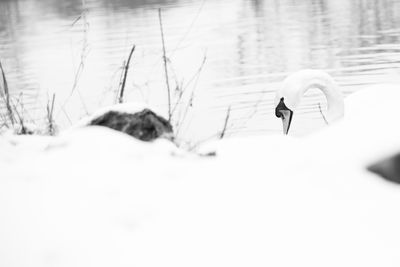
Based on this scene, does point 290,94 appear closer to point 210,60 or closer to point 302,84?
point 302,84

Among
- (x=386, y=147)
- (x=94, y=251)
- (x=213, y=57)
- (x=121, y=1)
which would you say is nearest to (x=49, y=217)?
(x=94, y=251)

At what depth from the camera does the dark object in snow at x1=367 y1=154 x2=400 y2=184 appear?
268 cm

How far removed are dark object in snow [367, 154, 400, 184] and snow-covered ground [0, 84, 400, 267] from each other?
0.09 ft

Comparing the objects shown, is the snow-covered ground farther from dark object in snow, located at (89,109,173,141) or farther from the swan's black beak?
the swan's black beak

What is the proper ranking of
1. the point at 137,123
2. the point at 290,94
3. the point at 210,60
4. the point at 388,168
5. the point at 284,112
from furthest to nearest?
the point at 210,60
the point at 284,112
the point at 290,94
the point at 137,123
the point at 388,168

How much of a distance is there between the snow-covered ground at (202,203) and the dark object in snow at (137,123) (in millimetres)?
537

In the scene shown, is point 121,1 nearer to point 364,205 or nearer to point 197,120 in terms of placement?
point 197,120

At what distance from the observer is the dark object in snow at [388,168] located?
268 cm

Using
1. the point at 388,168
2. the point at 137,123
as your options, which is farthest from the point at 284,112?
the point at 388,168

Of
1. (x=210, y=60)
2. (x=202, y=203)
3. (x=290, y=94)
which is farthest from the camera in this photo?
(x=210, y=60)

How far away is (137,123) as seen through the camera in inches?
141

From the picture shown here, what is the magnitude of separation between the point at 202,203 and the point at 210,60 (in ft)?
39.3

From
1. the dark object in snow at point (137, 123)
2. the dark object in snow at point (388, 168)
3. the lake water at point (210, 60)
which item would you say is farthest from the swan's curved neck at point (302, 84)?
the dark object in snow at point (388, 168)

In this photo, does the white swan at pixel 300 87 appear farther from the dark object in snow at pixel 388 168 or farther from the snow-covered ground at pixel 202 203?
the dark object in snow at pixel 388 168
